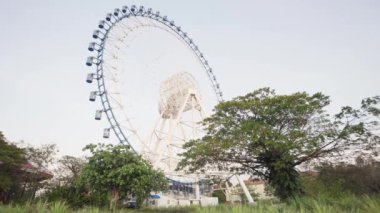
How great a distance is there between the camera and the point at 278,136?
1325cm

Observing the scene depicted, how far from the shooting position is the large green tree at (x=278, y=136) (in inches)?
535

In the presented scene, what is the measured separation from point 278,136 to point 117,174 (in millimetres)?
9016

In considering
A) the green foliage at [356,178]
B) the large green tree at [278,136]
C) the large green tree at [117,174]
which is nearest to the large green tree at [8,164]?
the large green tree at [117,174]

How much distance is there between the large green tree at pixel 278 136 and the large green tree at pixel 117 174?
2.70 m

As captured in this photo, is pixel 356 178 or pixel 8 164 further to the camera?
pixel 356 178

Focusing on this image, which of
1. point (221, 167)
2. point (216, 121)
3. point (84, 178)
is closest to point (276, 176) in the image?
point (221, 167)

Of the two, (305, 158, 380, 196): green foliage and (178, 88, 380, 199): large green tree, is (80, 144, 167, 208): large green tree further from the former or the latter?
(305, 158, 380, 196): green foliage

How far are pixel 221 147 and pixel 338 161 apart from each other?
22.3 ft

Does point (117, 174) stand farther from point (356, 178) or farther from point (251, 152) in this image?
point (356, 178)

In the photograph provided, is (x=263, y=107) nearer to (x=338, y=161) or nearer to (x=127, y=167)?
(x=338, y=161)

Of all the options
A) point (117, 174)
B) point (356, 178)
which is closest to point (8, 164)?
point (117, 174)

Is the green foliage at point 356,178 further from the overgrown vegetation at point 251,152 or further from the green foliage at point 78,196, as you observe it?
the green foliage at point 78,196

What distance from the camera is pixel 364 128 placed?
13.7m

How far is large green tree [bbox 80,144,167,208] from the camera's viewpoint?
50.6ft
